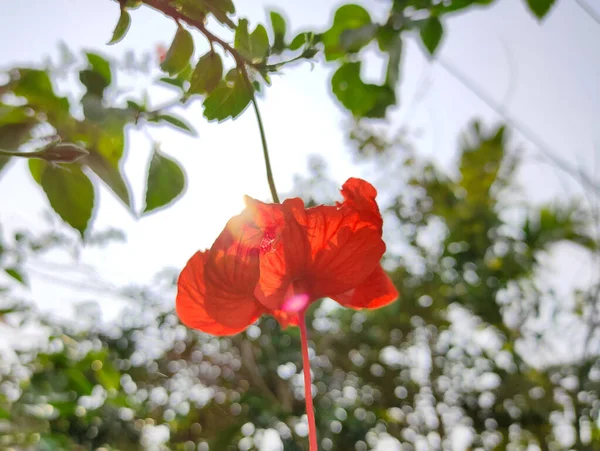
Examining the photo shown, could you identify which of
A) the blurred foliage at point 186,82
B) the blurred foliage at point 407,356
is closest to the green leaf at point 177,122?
the blurred foliage at point 186,82

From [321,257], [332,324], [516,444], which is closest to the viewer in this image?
[321,257]

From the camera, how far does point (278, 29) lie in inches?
9.3

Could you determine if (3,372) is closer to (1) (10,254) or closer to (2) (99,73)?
(1) (10,254)

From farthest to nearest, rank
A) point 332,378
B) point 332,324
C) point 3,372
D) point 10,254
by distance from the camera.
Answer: point 332,324
point 332,378
point 3,372
point 10,254

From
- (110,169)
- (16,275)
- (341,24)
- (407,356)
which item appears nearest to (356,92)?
(341,24)

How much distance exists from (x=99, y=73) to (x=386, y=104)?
16cm

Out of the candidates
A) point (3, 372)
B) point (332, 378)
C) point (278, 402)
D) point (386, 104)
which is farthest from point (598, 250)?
point (3, 372)

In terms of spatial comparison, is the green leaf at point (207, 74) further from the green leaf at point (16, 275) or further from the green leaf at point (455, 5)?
the green leaf at point (16, 275)

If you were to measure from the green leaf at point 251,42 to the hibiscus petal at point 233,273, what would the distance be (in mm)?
71

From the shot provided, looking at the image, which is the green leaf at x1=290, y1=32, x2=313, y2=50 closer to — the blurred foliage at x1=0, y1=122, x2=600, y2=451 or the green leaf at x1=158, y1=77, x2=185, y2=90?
the green leaf at x1=158, y1=77, x2=185, y2=90

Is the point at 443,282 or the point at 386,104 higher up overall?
the point at 386,104

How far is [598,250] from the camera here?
1597 mm

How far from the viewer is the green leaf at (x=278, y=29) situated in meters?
0.23

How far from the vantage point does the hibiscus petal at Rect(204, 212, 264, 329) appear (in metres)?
0.19
